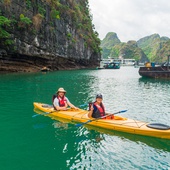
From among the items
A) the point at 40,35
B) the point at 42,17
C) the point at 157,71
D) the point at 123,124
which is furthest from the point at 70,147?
the point at 42,17

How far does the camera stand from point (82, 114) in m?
10.3

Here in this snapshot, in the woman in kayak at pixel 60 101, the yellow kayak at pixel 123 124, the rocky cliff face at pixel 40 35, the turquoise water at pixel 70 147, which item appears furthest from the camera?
the rocky cliff face at pixel 40 35

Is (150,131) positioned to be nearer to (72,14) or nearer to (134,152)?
(134,152)

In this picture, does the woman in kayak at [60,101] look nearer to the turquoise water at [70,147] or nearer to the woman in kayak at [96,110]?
the turquoise water at [70,147]

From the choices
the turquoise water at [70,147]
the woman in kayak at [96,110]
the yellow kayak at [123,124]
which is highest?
the woman in kayak at [96,110]

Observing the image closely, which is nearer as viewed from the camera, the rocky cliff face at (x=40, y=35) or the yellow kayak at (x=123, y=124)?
the yellow kayak at (x=123, y=124)

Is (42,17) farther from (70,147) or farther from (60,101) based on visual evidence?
(70,147)

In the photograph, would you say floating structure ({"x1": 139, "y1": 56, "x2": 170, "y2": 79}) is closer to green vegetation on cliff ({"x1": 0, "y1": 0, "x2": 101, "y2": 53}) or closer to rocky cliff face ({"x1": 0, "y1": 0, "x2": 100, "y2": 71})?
rocky cliff face ({"x1": 0, "y1": 0, "x2": 100, "y2": 71})

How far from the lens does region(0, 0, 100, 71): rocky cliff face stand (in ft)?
107

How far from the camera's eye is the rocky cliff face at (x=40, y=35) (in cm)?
3259

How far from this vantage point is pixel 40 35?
3828cm

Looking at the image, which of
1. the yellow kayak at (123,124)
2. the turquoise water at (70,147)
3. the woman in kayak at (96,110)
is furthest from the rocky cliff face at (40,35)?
the woman in kayak at (96,110)

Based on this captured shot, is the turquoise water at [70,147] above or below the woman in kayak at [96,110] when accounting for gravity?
below

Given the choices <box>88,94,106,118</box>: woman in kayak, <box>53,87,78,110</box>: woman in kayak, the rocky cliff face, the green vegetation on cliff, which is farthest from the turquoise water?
the rocky cliff face
